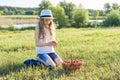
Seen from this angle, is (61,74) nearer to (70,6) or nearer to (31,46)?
(31,46)

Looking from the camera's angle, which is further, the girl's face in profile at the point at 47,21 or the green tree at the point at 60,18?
the green tree at the point at 60,18

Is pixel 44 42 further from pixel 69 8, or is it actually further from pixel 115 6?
pixel 115 6

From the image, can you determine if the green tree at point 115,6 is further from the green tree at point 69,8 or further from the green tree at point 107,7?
the green tree at point 69,8

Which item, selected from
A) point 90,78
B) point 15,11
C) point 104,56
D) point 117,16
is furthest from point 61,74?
point 15,11

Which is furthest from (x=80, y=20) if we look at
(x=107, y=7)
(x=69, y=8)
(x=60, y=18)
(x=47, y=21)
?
(x=47, y=21)

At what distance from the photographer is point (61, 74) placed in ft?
21.2

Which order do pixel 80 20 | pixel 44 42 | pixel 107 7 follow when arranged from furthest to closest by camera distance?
pixel 107 7 < pixel 80 20 < pixel 44 42

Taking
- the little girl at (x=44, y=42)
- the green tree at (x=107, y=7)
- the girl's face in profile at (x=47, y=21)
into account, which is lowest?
the green tree at (x=107, y=7)

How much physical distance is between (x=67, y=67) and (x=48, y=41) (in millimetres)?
1124

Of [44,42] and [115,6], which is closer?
[44,42]

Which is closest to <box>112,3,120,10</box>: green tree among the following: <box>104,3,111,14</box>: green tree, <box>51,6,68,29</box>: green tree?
<box>104,3,111,14</box>: green tree

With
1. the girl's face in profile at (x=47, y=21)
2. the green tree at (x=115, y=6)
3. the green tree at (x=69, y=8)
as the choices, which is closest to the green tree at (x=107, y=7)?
the green tree at (x=115, y=6)

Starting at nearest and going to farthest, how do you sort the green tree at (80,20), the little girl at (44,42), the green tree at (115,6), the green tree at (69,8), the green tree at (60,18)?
the little girl at (44,42), the green tree at (80,20), the green tree at (60,18), the green tree at (69,8), the green tree at (115,6)

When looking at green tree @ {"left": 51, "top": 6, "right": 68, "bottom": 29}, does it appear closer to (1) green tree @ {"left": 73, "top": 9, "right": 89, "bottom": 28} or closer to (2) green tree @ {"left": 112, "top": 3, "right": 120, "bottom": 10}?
(1) green tree @ {"left": 73, "top": 9, "right": 89, "bottom": 28}
